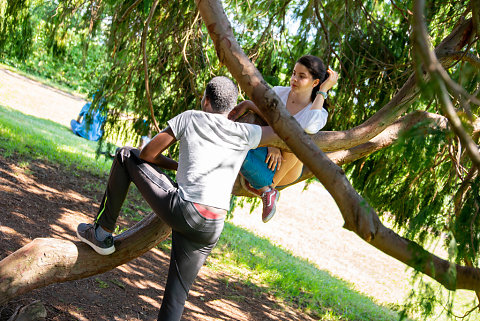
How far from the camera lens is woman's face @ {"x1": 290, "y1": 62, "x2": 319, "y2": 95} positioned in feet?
10.8

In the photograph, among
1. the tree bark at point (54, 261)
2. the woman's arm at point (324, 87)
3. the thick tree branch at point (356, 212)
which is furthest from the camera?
the woman's arm at point (324, 87)

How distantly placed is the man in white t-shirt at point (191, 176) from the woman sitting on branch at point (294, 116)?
49 cm

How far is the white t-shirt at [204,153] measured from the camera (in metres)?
2.54

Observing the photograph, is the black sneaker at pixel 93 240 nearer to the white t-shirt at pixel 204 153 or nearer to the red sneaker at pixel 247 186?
the white t-shirt at pixel 204 153

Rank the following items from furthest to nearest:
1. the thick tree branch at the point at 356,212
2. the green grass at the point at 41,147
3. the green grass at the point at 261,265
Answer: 1. the green grass at the point at 41,147
2. the green grass at the point at 261,265
3. the thick tree branch at the point at 356,212

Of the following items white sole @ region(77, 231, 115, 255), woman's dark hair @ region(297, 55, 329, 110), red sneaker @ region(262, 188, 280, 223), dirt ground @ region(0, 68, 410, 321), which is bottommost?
dirt ground @ region(0, 68, 410, 321)

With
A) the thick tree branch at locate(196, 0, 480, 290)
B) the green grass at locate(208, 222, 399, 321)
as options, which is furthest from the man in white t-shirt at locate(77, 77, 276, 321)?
the green grass at locate(208, 222, 399, 321)

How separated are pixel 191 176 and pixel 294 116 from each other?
3.32 feet

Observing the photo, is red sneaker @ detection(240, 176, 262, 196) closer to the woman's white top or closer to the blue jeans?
the blue jeans

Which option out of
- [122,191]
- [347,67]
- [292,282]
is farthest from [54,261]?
[292,282]

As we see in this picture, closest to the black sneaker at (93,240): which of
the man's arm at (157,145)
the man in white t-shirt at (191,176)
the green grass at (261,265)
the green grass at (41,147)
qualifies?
the man in white t-shirt at (191,176)

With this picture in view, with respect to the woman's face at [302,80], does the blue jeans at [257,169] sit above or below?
below

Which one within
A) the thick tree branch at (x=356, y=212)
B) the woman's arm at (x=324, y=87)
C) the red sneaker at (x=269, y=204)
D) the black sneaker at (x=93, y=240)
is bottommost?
the black sneaker at (x=93, y=240)

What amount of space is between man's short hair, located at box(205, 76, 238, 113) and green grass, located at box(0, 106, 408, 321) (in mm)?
3617
